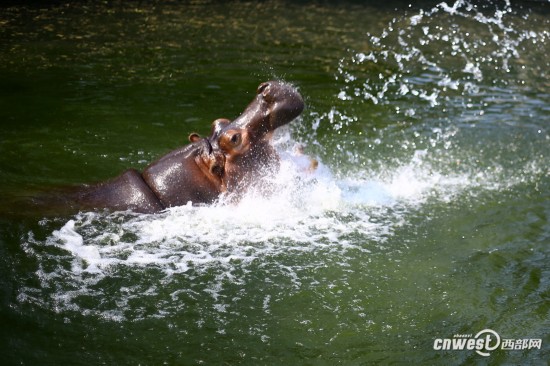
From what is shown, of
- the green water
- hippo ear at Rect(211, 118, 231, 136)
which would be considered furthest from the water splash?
hippo ear at Rect(211, 118, 231, 136)

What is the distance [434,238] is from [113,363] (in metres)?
2.74

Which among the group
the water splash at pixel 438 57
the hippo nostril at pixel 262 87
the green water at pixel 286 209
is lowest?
the green water at pixel 286 209

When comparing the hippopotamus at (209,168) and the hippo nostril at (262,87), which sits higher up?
the hippo nostril at (262,87)

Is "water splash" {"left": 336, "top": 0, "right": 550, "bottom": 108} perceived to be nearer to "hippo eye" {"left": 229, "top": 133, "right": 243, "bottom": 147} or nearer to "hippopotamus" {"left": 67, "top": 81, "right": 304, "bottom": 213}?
"hippopotamus" {"left": 67, "top": 81, "right": 304, "bottom": 213}

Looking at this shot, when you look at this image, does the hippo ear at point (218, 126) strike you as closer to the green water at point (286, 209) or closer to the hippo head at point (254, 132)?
the hippo head at point (254, 132)

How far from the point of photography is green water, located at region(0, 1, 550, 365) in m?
4.82

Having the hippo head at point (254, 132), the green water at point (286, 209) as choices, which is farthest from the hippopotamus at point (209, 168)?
the green water at point (286, 209)

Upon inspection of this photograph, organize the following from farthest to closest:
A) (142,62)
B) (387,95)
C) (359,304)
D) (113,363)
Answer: (142,62) < (387,95) < (359,304) < (113,363)

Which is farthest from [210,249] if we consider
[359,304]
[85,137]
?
[85,137]

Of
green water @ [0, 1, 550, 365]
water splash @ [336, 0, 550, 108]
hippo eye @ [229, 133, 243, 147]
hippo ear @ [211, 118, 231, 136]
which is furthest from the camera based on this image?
water splash @ [336, 0, 550, 108]

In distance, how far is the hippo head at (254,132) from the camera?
232 inches

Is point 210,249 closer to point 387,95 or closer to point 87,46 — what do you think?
point 387,95

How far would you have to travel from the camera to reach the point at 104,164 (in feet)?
24.2

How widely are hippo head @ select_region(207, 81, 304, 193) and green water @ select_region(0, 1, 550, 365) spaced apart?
0.27 metres
